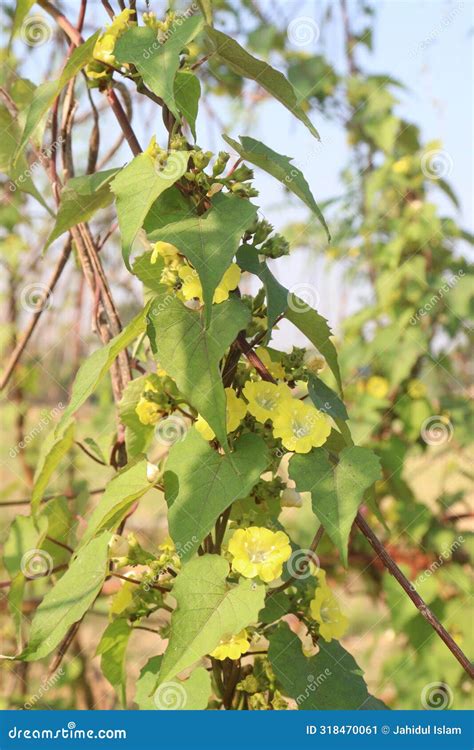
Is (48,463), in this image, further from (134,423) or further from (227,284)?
(227,284)

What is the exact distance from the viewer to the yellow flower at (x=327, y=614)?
0.75 metres

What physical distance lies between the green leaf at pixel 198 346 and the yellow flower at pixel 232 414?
0.20ft

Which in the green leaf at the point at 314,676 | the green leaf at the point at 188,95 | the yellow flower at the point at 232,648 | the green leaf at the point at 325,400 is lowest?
the yellow flower at the point at 232,648

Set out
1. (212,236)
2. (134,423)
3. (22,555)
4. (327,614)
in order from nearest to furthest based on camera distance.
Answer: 1. (212,236)
2. (327,614)
3. (134,423)
4. (22,555)

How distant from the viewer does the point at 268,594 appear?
74 centimetres

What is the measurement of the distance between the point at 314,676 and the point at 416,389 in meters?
1.47

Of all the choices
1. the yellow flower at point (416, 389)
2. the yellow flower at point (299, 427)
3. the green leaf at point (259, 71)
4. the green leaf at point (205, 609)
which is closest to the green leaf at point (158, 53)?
the green leaf at point (259, 71)

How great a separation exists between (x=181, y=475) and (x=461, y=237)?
1666 mm

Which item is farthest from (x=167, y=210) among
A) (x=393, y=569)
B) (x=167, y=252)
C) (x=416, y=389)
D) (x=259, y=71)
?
(x=416, y=389)

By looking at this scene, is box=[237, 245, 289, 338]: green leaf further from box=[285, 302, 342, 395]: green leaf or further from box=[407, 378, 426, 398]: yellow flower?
box=[407, 378, 426, 398]: yellow flower

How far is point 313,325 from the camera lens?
769 mm

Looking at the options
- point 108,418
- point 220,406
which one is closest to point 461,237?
point 108,418

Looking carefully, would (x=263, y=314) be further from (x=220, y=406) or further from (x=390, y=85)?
(x=390, y=85)

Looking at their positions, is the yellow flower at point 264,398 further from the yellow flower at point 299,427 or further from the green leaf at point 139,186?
the green leaf at point 139,186
